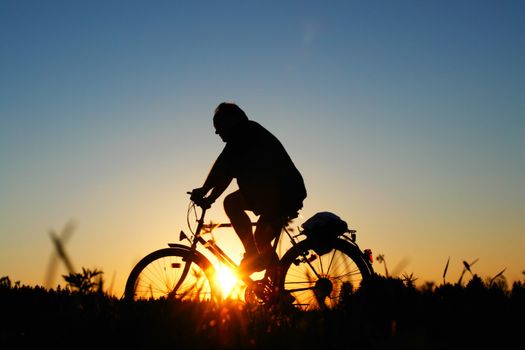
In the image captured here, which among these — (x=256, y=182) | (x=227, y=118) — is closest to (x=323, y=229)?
(x=256, y=182)

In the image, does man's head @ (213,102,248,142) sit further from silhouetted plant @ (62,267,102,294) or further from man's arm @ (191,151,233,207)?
silhouetted plant @ (62,267,102,294)

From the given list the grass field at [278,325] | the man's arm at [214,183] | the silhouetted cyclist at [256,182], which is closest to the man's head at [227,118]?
the silhouetted cyclist at [256,182]

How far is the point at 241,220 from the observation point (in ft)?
24.2

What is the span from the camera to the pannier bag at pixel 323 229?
23.5ft

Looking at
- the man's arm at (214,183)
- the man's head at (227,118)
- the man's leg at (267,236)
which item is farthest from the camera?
the man's arm at (214,183)

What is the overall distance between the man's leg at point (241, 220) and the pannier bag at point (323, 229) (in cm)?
78

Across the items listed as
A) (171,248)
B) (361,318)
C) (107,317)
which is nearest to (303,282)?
(171,248)

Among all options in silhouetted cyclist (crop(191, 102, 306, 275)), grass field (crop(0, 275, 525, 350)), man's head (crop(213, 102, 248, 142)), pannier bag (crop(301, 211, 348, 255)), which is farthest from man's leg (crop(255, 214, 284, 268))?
grass field (crop(0, 275, 525, 350))

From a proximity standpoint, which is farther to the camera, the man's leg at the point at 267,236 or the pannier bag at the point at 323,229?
the man's leg at the point at 267,236

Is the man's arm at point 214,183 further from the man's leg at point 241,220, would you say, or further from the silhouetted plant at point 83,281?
the silhouetted plant at point 83,281

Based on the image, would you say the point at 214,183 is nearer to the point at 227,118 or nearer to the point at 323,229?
the point at 227,118

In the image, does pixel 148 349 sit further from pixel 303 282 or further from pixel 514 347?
pixel 303 282

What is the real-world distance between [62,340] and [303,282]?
4.32 meters

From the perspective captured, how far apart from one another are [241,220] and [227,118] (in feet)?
4.84
